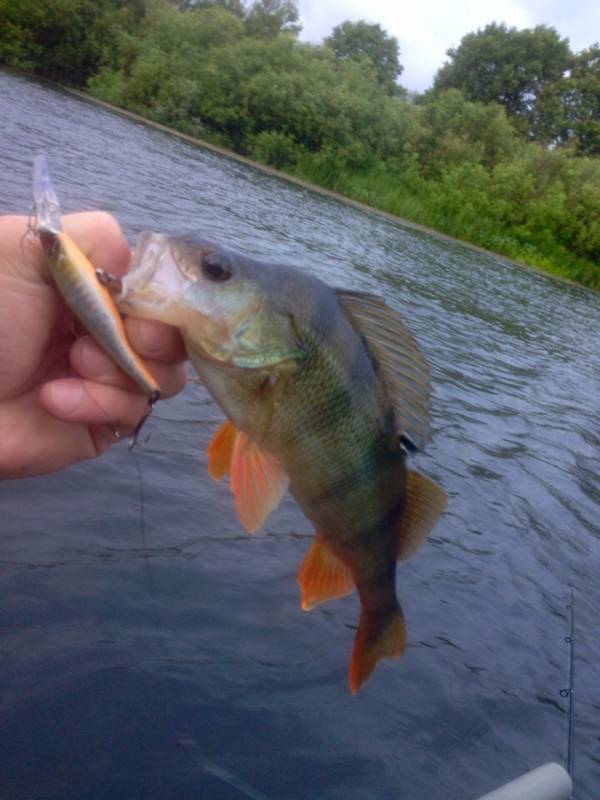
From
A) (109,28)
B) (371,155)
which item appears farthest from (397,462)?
(109,28)

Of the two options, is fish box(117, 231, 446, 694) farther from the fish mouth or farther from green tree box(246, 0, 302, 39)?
green tree box(246, 0, 302, 39)

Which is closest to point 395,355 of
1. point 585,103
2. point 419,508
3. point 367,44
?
point 419,508

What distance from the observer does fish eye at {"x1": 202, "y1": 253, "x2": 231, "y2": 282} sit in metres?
1.89

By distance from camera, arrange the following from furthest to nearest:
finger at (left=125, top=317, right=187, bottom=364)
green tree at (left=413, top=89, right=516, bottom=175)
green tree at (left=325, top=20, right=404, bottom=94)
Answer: green tree at (left=325, top=20, right=404, bottom=94) → green tree at (left=413, top=89, right=516, bottom=175) → finger at (left=125, top=317, right=187, bottom=364)

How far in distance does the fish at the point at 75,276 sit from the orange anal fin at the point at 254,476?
0.46 m

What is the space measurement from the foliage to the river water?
30898 mm

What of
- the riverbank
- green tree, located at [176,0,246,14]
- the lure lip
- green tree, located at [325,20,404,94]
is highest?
green tree, located at [325,20,404,94]

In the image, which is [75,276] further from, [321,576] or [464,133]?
[464,133]

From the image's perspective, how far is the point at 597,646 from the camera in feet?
16.3

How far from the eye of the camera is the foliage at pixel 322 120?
A: 38344 millimetres

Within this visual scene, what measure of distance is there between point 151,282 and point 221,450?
594mm

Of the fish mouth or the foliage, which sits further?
the foliage

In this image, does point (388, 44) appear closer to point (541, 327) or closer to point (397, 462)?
point (541, 327)

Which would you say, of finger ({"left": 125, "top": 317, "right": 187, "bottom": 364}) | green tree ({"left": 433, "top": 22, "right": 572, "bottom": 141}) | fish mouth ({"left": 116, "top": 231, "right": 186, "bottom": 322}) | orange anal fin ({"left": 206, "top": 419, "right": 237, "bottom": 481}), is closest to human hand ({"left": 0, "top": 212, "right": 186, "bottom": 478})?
finger ({"left": 125, "top": 317, "right": 187, "bottom": 364})
